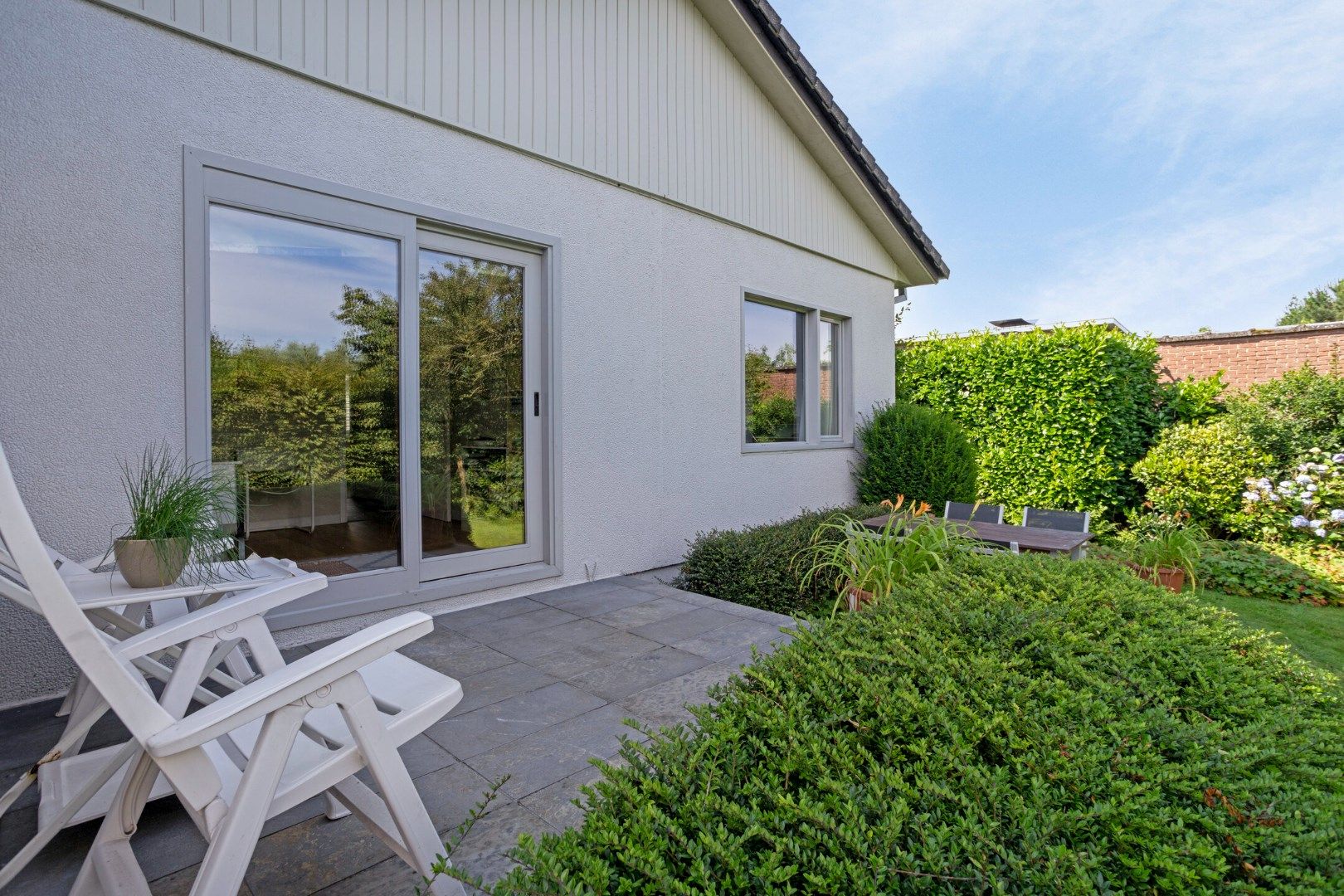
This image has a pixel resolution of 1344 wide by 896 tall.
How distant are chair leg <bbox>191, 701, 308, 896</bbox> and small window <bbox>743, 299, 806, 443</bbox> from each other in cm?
546

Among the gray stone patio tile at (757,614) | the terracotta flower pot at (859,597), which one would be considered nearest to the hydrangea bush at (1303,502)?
the terracotta flower pot at (859,597)

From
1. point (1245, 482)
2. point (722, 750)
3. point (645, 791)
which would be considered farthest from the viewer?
point (1245, 482)

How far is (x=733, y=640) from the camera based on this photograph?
11.6 ft

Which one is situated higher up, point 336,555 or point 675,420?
point 675,420

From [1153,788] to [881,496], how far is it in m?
6.57

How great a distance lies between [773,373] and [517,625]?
4.04m

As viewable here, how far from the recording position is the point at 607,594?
456 cm

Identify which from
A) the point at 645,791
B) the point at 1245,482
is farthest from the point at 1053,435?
the point at 645,791

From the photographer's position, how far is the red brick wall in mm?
8539

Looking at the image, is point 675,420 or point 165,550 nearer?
point 165,550

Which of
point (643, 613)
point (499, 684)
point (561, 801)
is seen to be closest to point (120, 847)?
point (561, 801)

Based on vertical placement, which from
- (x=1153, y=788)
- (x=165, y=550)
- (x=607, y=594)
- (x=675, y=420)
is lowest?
(x=607, y=594)

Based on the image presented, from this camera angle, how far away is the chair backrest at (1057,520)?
17.5 ft

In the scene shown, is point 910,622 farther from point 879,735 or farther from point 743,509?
point 743,509
